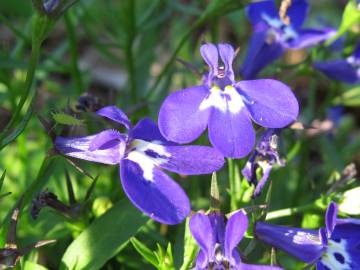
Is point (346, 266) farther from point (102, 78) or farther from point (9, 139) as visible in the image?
point (102, 78)

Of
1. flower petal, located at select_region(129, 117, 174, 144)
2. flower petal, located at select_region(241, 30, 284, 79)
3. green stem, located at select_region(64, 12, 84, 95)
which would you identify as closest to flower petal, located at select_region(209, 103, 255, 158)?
flower petal, located at select_region(129, 117, 174, 144)

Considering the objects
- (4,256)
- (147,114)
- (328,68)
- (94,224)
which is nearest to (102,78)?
(147,114)

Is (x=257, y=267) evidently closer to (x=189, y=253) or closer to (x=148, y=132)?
(x=189, y=253)

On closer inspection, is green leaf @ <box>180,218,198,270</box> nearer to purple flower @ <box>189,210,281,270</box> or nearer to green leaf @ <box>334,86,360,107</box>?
purple flower @ <box>189,210,281,270</box>

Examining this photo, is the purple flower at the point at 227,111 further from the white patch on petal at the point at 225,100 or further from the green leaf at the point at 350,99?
the green leaf at the point at 350,99

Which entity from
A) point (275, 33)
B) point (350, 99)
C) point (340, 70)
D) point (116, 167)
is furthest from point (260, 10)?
point (116, 167)

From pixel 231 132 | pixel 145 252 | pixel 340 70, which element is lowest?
pixel 145 252
